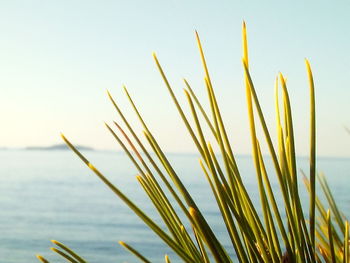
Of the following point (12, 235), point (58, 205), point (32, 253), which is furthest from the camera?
point (58, 205)

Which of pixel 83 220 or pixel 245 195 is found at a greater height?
pixel 83 220

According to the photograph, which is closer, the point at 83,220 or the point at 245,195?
the point at 245,195

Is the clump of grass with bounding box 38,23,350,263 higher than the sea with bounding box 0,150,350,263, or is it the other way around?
the sea with bounding box 0,150,350,263

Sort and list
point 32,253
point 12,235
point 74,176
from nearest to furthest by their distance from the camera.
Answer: point 32,253, point 12,235, point 74,176

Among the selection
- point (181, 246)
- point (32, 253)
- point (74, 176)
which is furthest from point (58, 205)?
point (181, 246)

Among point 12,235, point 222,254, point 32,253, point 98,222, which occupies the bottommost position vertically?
point 222,254

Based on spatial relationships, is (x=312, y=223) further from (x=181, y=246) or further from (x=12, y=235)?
(x=12, y=235)

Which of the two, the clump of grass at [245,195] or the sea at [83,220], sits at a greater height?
the sea at [83,220]

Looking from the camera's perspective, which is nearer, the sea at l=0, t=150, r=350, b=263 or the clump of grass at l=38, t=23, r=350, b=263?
the clump of grass at l=38, t=23, r=350, b=263

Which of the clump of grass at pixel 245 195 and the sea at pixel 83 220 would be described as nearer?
the clump of grass at pixel 245 195

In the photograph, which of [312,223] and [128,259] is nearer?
[312,223]

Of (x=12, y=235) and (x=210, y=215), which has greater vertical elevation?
(x=210, y=215)

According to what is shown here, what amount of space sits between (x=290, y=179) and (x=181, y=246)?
103 millimetres

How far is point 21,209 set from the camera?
20.5 m
